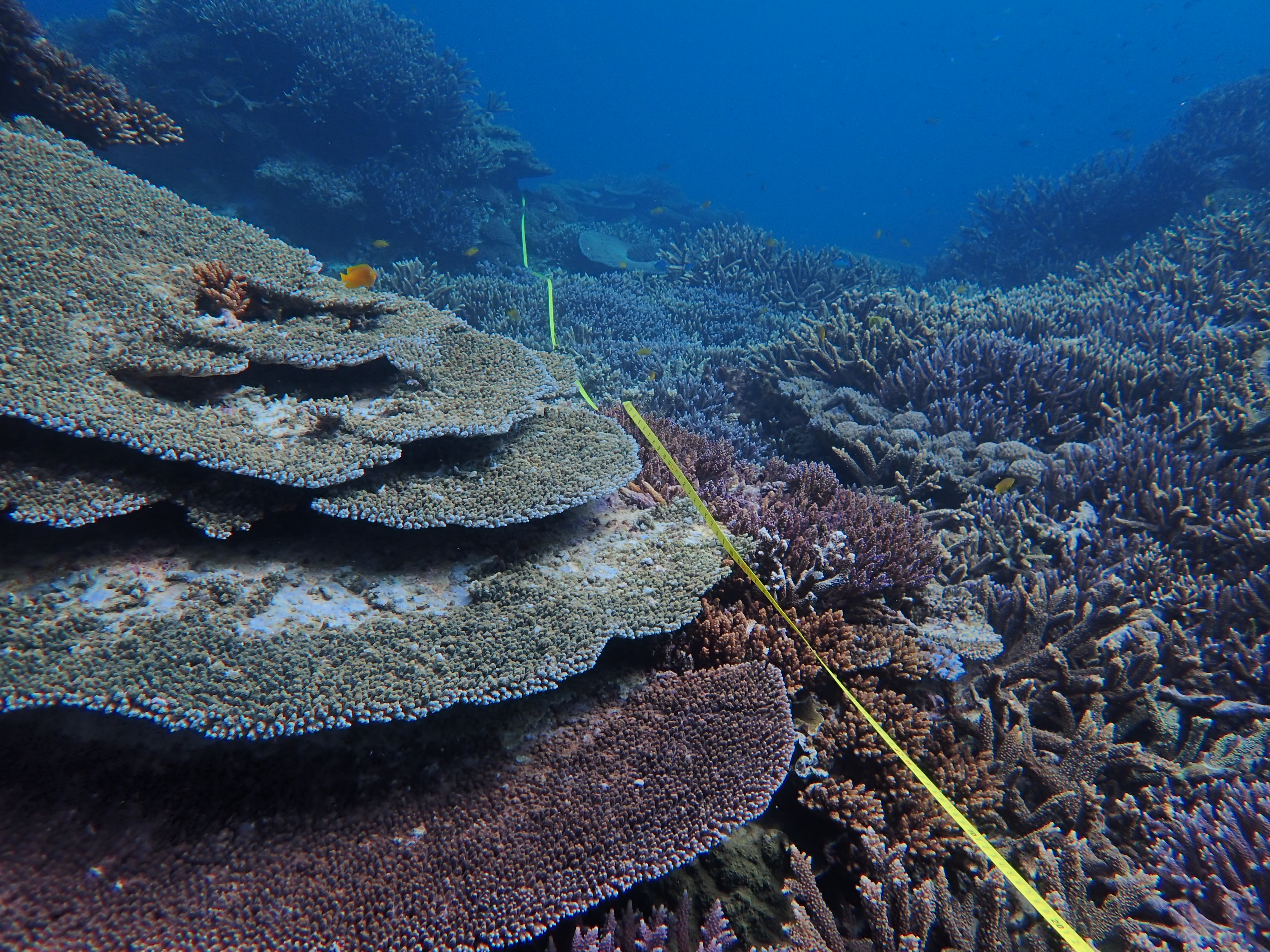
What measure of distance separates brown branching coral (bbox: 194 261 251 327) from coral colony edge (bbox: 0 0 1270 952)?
0.11 feet

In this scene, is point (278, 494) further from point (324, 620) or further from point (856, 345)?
point (856, 345)

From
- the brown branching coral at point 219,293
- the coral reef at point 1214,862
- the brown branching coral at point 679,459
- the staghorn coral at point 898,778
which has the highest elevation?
the brown branching coral at point 219,293

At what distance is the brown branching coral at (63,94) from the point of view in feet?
16.5

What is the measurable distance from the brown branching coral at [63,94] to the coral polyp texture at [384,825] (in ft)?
20.4

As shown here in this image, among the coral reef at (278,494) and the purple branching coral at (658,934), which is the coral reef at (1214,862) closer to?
the purple branching coral at (658,934)

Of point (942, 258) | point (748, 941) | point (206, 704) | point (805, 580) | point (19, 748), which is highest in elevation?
point (942, 258)

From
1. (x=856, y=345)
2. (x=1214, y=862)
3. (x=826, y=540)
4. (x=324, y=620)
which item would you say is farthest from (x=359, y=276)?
(x=1214, y=862)

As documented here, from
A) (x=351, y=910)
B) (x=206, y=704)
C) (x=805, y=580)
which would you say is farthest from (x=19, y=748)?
(x=805, y=580)

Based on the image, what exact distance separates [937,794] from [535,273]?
508 inches

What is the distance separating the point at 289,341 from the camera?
324 cm

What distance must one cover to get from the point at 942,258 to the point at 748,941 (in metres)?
19.9

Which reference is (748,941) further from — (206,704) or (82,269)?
(82,269)

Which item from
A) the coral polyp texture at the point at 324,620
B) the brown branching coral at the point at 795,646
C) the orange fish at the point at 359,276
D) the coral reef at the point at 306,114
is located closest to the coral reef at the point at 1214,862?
the brown branching coral at the point at 795,646

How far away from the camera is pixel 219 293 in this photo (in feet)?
11.5
